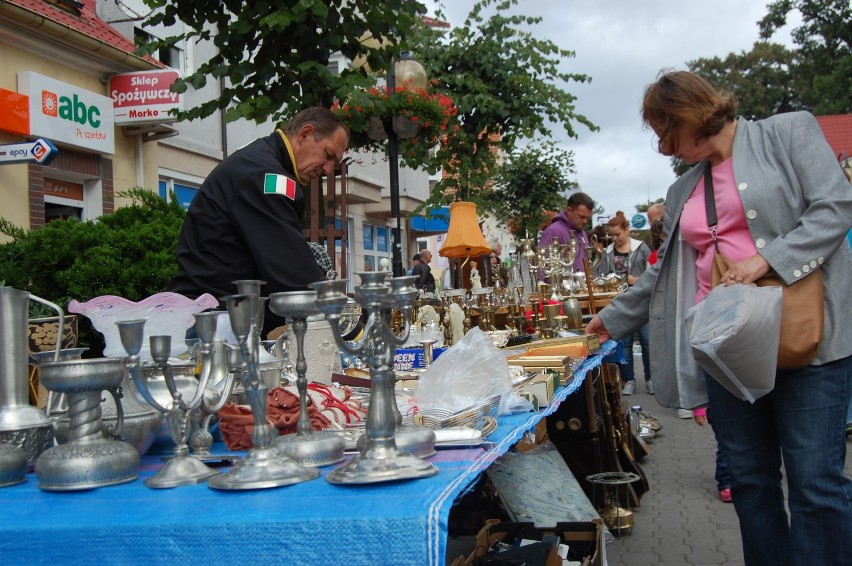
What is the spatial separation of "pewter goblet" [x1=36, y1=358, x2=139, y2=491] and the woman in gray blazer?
165 centimetres

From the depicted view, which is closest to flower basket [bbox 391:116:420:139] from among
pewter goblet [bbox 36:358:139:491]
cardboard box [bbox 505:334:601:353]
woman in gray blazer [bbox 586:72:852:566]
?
cardboard box [bbox 505:334:601:353]

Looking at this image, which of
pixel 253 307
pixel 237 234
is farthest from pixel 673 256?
pixel 253 307

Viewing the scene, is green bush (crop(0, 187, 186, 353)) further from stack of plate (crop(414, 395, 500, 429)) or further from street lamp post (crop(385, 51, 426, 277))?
stack of plate (crop(414, 395, 500, 429))

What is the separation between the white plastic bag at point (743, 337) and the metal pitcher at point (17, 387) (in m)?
1.62

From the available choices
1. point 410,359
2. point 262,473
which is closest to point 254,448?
point 262,473

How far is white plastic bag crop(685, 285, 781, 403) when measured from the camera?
217 centimetres

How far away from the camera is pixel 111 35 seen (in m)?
11.2

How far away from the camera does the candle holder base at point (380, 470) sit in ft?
4.56

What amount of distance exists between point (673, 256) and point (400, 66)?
16.5 ft

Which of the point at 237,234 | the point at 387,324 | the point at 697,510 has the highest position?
the point at 237,234

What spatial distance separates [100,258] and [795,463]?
4.36 m

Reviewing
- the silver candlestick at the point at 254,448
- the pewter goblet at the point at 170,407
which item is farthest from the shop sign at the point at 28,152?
the silver candlestick at the point at 254,448

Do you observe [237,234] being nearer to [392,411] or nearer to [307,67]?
[392,411]

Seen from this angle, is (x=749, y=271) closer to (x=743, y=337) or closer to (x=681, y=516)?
(x=743, y=337)
